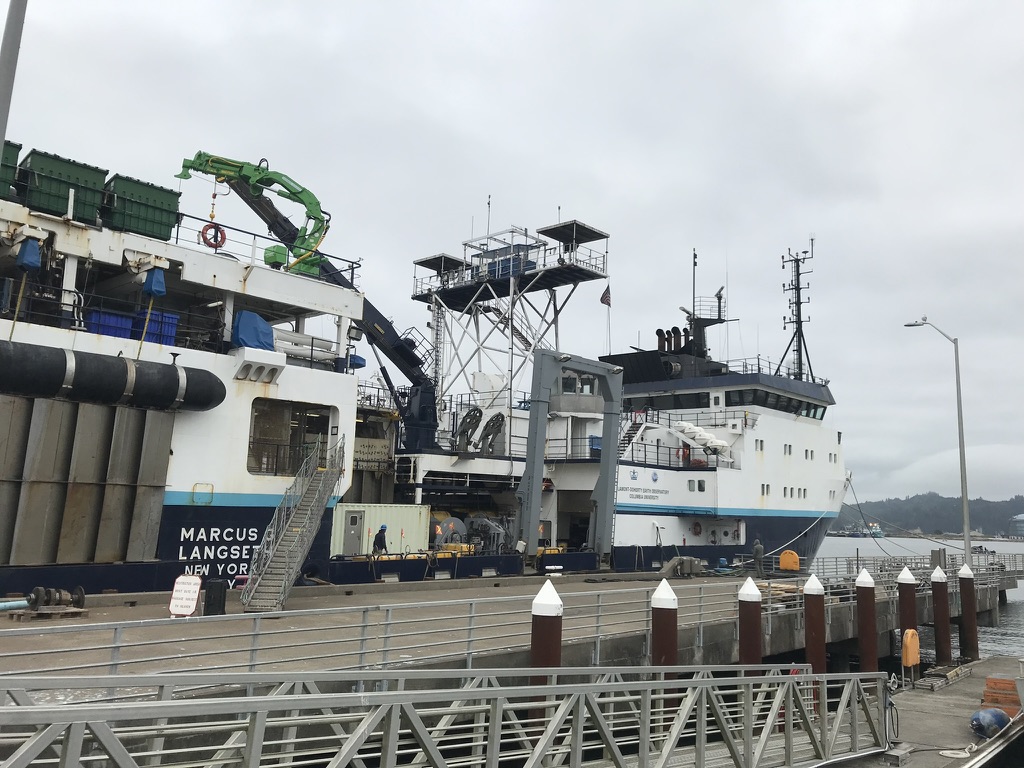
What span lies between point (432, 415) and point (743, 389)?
15.1 meters

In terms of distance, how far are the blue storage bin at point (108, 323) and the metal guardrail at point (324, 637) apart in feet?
24.1

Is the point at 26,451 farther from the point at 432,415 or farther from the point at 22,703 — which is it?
the point at 432,415

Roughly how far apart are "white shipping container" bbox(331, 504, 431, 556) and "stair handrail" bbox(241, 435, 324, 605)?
12.4 ft

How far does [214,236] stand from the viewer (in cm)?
2073

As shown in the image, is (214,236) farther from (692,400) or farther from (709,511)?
(692,400)

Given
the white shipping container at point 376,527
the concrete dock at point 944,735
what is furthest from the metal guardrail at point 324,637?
the white shipping container at point 376,527

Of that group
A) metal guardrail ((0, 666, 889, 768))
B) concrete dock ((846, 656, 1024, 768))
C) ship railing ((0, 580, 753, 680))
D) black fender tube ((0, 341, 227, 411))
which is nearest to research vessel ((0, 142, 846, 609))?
black fender tube ((0, 341, 227, 411))

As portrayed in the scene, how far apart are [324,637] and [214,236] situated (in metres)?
11.6

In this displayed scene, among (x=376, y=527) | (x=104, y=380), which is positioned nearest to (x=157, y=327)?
(x=104, y=380)

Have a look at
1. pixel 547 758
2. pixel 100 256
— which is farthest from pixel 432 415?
pixel 547 758

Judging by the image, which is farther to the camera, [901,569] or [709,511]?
[709,511]

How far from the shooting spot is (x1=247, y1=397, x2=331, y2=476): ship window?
20.2 meters

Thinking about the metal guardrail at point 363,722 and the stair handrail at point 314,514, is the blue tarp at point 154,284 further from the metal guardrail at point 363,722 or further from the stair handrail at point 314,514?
the metal guardrail at point 363,722

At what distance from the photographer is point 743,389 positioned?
122ft
